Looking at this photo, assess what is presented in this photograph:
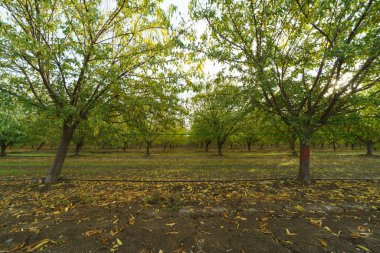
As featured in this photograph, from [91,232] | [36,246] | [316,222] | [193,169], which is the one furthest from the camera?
[193,169]

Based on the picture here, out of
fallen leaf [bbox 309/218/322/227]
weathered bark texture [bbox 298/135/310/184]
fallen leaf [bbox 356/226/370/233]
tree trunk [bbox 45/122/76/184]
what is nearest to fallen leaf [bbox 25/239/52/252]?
tree trunk [bbox 45/122/76/184]

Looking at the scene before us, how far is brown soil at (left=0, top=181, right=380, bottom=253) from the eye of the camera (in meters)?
3.27

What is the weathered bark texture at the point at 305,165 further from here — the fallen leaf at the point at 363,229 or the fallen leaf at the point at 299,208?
the fallen leaf at the point at 363,229

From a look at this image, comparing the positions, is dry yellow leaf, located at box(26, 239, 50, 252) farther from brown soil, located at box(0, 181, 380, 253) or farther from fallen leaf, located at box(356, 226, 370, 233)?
fallen leaf, located at box(356, 226, 370, 233)

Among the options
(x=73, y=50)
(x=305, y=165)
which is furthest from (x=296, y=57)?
(x=73, y=50)

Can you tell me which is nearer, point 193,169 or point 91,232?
point 91,232

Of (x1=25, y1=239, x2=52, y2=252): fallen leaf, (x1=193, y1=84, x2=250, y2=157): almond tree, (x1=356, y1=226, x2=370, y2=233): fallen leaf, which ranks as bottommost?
(x1=25, y1=239, x2=52, y2=252): fallen leaf

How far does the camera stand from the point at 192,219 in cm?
431

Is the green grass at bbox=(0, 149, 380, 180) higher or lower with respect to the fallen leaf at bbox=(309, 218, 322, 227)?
lower

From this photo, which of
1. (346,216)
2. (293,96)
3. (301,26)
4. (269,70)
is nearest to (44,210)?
(346,216)

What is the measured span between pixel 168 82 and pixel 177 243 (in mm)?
5570

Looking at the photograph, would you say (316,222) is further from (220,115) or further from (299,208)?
(220,115)

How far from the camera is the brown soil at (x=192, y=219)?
A: 3.27 meters

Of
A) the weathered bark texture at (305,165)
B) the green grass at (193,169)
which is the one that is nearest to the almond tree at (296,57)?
the weathered bark texture at (305,165)
